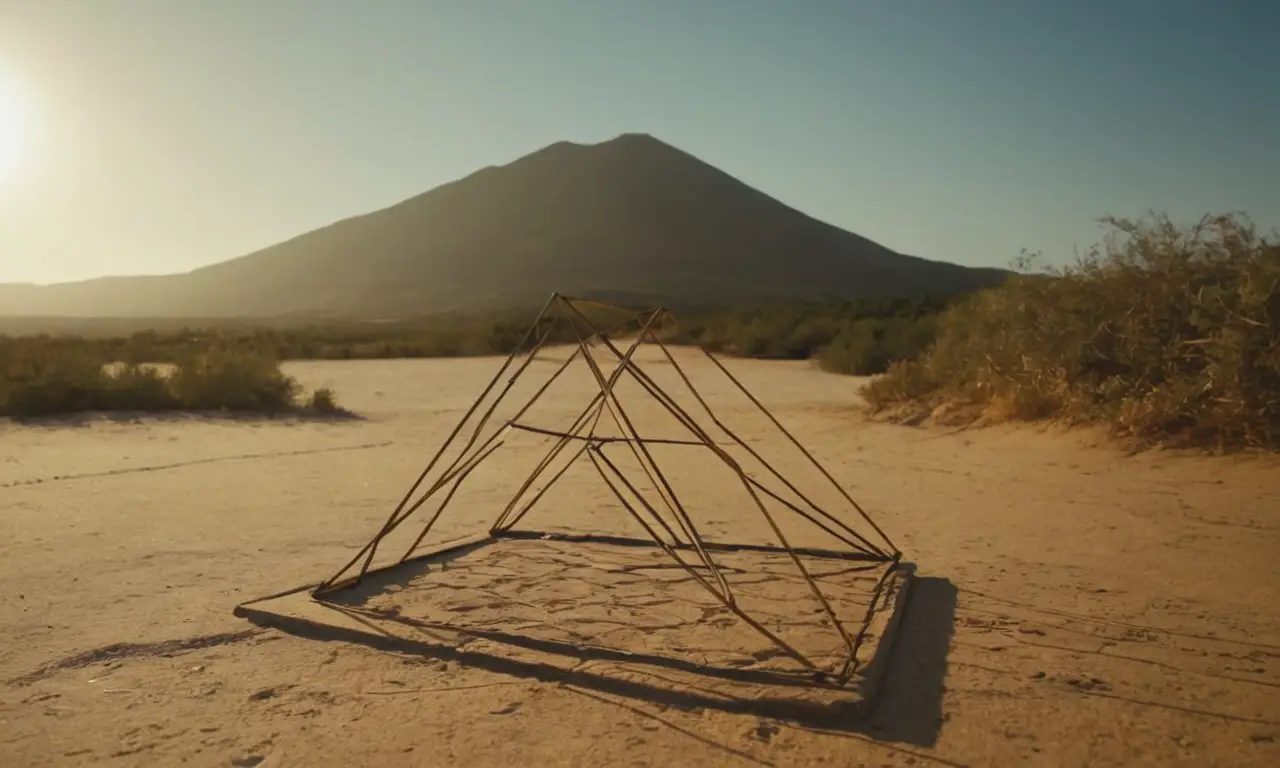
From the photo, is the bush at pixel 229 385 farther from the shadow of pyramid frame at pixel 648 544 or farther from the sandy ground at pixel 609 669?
the shadow of pyramid frame at pixel 648 544

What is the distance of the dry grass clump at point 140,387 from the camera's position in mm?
11836

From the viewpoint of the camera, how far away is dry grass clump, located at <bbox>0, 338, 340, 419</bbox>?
1184cm

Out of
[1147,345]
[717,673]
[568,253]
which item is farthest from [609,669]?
[568,253]

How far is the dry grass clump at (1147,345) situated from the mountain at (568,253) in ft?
202

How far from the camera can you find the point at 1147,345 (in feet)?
31.8

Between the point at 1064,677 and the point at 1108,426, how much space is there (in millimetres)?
6612

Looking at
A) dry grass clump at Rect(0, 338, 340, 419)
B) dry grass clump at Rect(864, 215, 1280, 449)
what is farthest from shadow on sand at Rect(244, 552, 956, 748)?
dry grass clump at Rect(0, 338, 340, 419)

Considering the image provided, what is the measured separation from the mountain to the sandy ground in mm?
65670

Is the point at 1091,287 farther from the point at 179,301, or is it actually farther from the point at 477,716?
the point at 179,301

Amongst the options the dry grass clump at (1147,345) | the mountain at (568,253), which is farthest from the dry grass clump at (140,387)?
the mountain at (568,253)

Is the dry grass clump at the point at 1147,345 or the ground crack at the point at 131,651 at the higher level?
the dry grass clump at the point at 1147,345

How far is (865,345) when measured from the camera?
20.8m

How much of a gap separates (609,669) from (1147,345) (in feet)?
25.4

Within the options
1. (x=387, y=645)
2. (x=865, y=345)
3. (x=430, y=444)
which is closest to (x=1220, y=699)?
(x=387, y=645)
